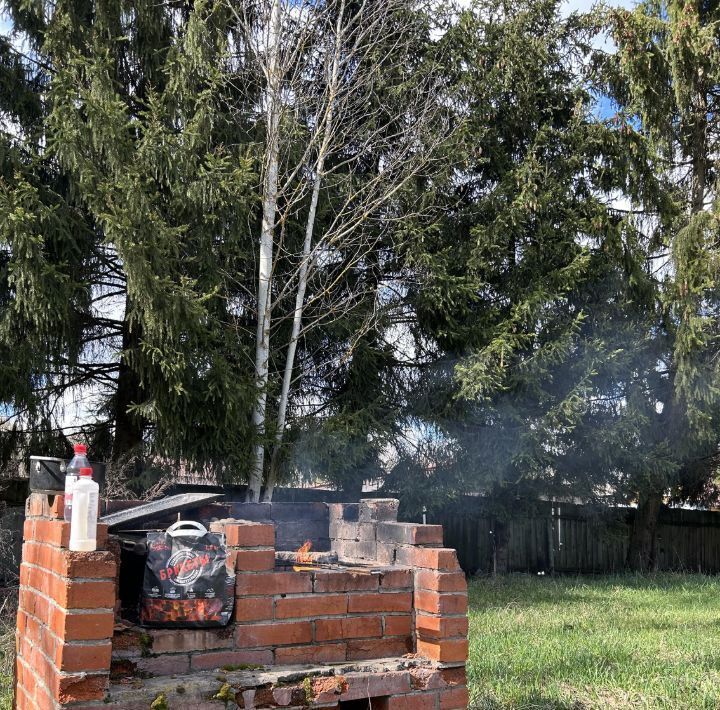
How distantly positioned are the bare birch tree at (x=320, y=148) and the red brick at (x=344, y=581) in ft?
21.8

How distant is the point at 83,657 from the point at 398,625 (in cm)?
123

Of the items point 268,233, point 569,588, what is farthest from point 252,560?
point 569,588

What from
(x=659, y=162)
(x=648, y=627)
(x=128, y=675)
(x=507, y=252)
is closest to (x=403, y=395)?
(x=507, y=252)

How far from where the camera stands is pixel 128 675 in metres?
2.71

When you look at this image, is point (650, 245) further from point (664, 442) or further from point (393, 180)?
point (393, 180)

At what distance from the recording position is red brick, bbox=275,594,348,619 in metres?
2.91

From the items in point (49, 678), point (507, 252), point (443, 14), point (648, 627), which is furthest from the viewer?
point (443, 14)

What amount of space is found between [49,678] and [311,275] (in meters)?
7.98

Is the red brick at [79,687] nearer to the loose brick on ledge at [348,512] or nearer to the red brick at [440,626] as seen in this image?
the red brick at [440,626]

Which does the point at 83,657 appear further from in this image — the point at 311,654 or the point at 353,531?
the point at 353,531

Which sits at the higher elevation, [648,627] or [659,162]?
[659,162]

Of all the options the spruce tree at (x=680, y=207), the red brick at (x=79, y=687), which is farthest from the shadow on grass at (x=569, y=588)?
the red brick at (x=79, y=687)

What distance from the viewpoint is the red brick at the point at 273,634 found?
285 cm

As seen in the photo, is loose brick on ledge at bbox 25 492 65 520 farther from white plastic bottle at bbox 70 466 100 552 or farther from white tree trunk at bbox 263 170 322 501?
white tree trunk at bbox 263 170 322 501
